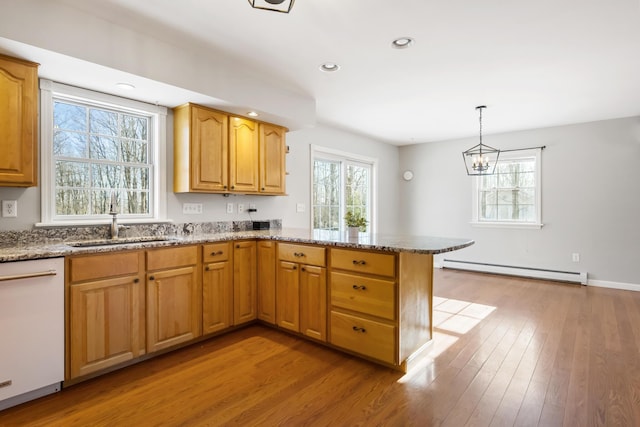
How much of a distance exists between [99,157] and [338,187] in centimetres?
335

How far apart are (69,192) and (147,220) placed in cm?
60

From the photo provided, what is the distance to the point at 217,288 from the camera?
2.88m

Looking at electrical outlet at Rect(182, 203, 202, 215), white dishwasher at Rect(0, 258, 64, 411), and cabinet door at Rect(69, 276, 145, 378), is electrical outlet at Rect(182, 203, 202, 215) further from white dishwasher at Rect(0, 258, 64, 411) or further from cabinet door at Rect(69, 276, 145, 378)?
white dishwasher at Rect(0, 258, 64, 411)

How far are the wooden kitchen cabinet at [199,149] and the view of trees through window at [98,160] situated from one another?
12.0 inches

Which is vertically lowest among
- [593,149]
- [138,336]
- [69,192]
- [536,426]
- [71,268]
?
[536,426]

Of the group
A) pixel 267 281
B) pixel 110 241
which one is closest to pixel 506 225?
pixel 267 281

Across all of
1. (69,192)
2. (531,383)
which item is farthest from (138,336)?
(531,383)

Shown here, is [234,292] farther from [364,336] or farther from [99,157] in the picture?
[99,157]

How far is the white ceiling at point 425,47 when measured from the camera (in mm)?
2145

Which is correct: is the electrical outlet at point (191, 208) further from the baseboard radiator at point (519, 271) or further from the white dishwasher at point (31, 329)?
the baseboard radiator at point (519, 271)

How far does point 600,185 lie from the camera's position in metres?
4.80

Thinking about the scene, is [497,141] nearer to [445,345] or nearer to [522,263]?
[522,263]

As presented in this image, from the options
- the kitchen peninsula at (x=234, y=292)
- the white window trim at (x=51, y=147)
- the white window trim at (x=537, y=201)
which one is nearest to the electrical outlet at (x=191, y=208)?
the white window trim at (x=51, y=147)

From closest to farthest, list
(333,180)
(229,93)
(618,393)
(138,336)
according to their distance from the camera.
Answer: (618,393)
(138,336)
(229,93)
(333,180)
